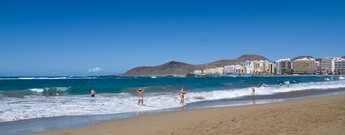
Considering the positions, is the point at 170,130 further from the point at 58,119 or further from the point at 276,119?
the point at 58,119

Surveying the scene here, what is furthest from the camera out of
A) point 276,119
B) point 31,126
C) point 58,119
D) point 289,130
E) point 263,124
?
point 58,119

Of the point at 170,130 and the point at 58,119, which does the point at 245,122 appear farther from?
the point at 58,119

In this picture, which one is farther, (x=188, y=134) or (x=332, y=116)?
(x=332, y=116)

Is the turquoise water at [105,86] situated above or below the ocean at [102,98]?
above

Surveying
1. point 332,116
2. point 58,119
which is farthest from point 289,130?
point 58,119

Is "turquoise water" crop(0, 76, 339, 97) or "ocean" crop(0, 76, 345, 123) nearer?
"ocean" crop(0, 76, 345, 123)

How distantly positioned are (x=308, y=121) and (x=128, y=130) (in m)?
5.42

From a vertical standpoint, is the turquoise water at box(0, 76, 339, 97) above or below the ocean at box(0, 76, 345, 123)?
above

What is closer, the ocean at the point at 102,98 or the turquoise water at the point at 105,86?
Result: the ocean at the point at 102,98

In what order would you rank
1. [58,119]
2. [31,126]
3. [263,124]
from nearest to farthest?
[263,124] → [31,126] → [58,119]

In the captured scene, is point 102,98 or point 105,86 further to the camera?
point 105,86

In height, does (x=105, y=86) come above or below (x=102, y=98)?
above

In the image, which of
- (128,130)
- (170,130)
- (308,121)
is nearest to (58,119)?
(128,130)

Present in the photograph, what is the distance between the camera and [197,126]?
39.7 feet
